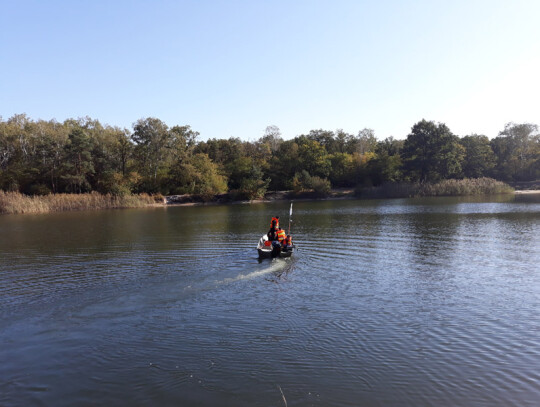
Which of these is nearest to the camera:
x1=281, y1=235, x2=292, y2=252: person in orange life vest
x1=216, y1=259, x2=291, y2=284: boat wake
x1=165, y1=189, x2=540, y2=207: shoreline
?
x1=216, y1=259, x2=291, y2=284: boat wake

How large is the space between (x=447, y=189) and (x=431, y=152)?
9096 mm

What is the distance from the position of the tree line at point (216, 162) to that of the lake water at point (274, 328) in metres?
55.7

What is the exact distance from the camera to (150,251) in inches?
861

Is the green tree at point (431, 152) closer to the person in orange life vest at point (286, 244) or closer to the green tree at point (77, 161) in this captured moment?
the green tree at point (77, 161)

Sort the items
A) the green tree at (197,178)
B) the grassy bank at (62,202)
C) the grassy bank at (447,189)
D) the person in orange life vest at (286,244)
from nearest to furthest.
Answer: the person in orange life vest at (286,244)
the grassy bank at (62,202)
the grassy bank at (447,189)
the green tree at (197,178)

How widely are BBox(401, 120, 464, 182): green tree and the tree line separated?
181 millimetres

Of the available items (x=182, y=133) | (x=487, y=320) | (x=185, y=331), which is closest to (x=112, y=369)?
(x=185, y=331)

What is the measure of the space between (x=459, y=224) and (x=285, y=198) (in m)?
48.1

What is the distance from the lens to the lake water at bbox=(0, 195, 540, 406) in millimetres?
7223

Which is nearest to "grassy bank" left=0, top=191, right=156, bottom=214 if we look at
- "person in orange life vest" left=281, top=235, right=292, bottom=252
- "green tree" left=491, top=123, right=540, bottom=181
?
"person in orange life vest" left=281, top=235, right=292, bottom=252

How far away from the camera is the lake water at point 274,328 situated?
284 inches

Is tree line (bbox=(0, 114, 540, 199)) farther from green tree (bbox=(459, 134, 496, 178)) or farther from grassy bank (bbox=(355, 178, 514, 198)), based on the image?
grassy bank (bbox=(355, 178, 514, 198))

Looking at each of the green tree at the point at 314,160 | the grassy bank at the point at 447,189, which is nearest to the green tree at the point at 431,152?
the grassy bank at the point at 447,189

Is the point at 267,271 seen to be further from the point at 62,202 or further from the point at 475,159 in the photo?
the point at 475,159
